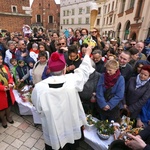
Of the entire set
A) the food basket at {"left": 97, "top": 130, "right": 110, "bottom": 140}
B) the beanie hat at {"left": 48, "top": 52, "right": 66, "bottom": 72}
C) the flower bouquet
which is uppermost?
the beanie hat at {"left": 48, "top": 52, "right": 66, "bottom": 72}

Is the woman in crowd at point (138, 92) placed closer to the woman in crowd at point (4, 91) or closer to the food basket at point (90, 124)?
the food basket at point (90, 124)

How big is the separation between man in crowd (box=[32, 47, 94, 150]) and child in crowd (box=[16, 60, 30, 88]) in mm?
2154

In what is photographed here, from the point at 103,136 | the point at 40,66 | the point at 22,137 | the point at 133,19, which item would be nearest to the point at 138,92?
the point at 103,136

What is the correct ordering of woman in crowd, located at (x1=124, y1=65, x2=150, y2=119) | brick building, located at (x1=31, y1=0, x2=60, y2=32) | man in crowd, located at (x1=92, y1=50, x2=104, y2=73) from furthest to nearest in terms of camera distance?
brick building, located at (x1=31, y1=0, x2=60, y2=32)
man in crowd, located at (x1=92, y1=50, x2=104, y2=73)
woman in crowd, located at (x1=124, y1=65, x2=150, y2=119)

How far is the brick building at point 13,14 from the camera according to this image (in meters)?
16.2

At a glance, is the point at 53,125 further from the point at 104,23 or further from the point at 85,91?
the point at 104,23

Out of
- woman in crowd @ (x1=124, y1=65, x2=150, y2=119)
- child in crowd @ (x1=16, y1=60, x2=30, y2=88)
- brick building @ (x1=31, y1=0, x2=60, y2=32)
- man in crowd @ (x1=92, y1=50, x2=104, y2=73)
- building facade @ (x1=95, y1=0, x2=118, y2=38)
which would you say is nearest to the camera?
woman in crowd @ (x1=124, y1=65, x2=150, y2=119)

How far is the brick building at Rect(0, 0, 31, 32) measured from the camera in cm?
1622

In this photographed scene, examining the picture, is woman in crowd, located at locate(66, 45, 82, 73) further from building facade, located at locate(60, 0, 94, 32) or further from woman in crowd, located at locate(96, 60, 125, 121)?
building facade, located at locate(60, 0, 94, 32)

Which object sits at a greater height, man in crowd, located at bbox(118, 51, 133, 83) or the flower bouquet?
man in crowd, located at bbox(118, 51, 133, 83)

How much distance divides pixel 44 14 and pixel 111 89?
39828 millimetres

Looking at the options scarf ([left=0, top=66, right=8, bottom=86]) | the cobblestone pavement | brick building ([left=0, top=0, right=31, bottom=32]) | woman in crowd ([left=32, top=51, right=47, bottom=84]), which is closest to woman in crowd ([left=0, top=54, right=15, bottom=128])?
scarf ([left=0, top=66, right=8, bottom=86])

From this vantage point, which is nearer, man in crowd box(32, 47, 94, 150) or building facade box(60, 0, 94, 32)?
man in crowd box(32, 47, 94, 150)

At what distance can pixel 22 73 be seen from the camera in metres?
3.71
